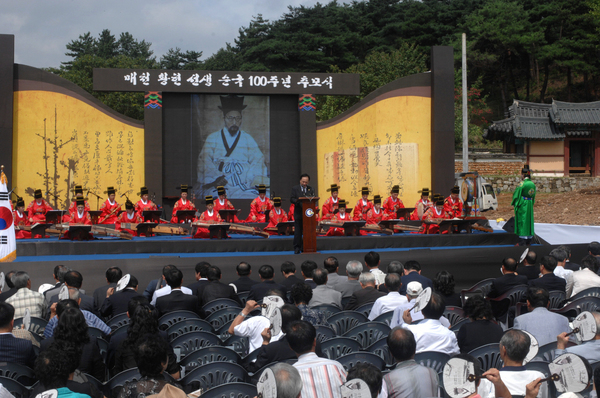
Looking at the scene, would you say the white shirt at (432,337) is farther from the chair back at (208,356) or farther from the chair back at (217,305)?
the chair back at (217,305)

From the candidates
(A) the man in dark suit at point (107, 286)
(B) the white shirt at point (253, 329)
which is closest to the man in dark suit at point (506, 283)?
(B) the white shirt at point (253, 329)

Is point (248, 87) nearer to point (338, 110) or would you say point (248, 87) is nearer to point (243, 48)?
point (338, 110)

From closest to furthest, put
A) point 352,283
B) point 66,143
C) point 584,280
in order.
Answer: point 584,280 → point 352,283 → point 66,143

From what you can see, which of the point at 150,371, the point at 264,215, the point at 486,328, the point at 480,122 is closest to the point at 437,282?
the point at 486,328

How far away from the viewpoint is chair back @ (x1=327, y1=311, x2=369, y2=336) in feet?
16.4

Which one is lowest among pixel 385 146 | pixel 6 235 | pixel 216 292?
pixel 216 292

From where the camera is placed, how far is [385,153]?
15.6m

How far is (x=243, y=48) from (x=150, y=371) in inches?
1556

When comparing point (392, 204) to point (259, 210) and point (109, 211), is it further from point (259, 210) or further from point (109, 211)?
point (109, 211)

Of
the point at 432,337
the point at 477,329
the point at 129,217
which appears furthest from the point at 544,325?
the point at 129,217

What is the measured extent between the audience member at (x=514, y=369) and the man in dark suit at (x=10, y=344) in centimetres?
300

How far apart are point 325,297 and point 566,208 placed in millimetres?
18416

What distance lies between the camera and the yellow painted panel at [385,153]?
15539 mm

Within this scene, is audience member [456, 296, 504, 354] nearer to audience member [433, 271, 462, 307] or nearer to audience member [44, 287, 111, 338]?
audience member [433, 271, 462, 307]
